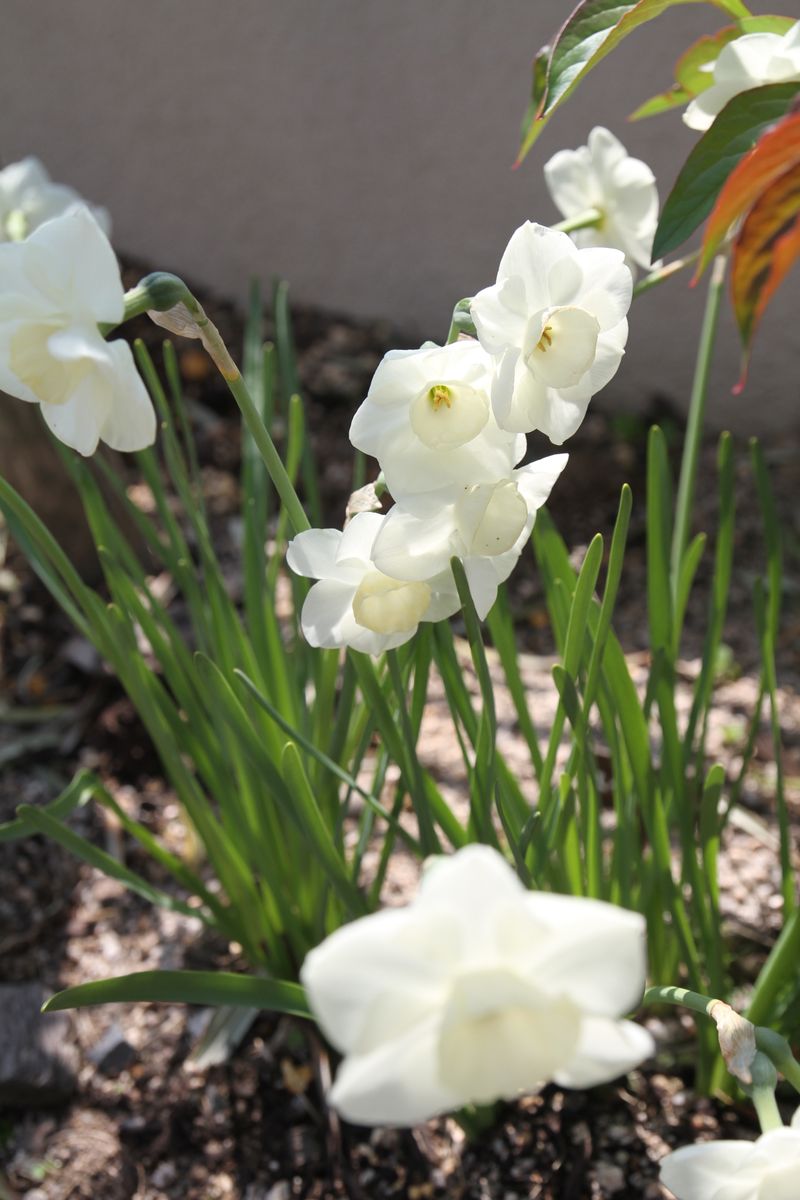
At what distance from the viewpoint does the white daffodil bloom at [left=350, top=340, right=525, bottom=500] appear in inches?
25.8

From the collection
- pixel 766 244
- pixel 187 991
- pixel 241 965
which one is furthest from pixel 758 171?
pixel 241 965

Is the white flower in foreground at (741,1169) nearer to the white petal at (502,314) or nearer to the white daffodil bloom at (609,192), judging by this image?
the white petal at (502,314)

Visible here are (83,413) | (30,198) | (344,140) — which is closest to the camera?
(83,413)

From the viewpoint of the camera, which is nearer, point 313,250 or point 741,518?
point 741,518

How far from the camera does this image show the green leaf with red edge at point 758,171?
608mm

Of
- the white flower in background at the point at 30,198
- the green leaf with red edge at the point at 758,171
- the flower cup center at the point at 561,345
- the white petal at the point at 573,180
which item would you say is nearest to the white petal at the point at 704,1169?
the flower cup center at the point at 561,345

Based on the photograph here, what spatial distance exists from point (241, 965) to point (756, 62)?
1.19 m

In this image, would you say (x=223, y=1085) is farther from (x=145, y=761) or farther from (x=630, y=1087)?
(x=145, y=761)

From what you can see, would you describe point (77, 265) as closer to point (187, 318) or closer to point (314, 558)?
point (187, 318)

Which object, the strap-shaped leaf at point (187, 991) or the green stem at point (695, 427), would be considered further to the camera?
the green stem at point (695, 427)

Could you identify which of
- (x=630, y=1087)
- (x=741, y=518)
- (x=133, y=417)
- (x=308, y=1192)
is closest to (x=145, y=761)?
(x=308, y=1192)

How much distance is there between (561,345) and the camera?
652 mm

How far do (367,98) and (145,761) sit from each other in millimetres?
1579

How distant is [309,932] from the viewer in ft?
4.04
